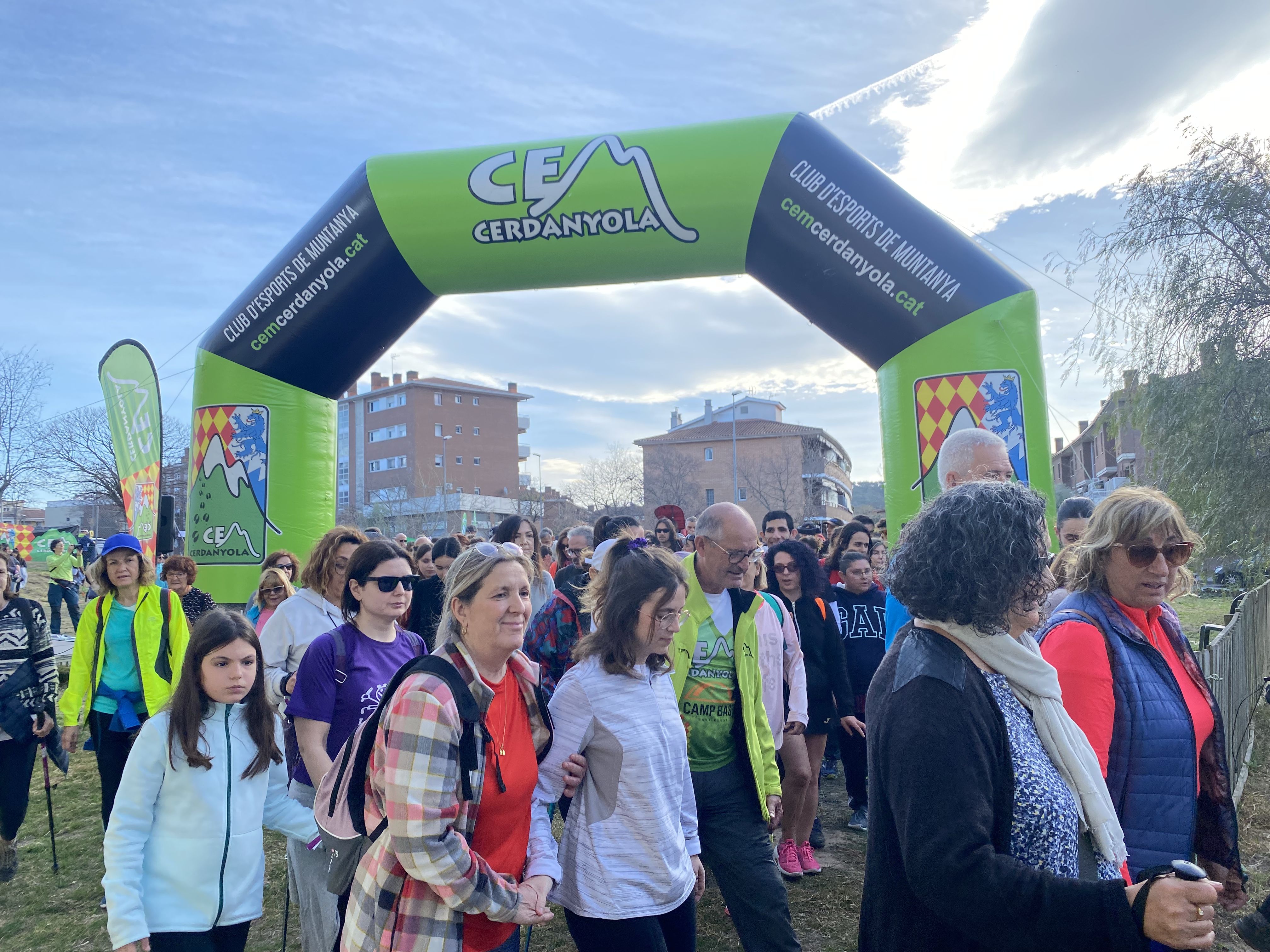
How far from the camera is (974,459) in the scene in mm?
2939

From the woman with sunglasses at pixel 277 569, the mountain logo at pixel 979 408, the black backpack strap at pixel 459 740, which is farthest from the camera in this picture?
the mountain logo at pixel 979 408

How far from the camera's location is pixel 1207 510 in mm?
11375

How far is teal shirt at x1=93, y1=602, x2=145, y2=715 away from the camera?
4746 mm

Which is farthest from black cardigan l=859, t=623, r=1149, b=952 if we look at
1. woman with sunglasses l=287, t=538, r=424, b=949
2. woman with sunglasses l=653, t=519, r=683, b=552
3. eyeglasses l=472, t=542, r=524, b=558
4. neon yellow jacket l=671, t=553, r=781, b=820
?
woman with sunglasses l=653, t=519, r=683, b=552

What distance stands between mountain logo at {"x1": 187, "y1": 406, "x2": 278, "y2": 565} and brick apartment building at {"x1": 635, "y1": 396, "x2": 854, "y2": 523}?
49.1m

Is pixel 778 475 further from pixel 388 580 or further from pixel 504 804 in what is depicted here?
pixel 504 804

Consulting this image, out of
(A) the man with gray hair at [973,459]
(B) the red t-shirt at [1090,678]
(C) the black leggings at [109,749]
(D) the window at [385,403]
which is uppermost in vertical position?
(D) the window at [385,403]

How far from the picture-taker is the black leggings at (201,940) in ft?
8.67

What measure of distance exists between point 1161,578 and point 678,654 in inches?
68.1

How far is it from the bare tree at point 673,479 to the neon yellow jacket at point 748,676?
2100 inches

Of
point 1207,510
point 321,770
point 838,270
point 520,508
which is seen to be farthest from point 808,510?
point 321,770

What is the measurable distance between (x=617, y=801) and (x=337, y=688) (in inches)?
49.5

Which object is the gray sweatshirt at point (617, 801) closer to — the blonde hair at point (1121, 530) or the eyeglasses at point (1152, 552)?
the blonde hair at point (1121, 530)

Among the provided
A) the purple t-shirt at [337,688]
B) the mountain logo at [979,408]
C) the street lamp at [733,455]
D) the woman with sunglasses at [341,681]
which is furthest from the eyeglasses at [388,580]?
the street lamp at [733,455]
